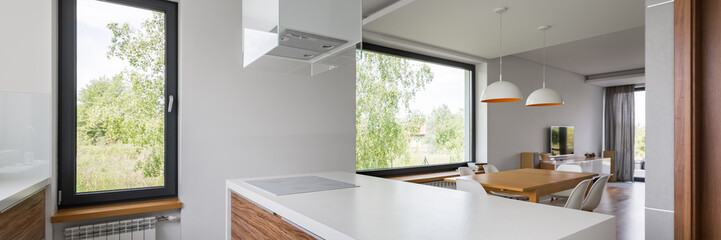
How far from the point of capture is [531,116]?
6.39 meters

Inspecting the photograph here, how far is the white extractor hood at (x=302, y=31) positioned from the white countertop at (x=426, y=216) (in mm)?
720

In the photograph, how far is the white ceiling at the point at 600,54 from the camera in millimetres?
4930

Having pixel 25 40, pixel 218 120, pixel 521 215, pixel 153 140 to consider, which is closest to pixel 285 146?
pixel 218 120

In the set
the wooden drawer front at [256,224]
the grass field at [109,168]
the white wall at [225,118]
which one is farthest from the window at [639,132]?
the grass field at [109,168]

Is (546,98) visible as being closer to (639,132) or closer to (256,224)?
(256,224)

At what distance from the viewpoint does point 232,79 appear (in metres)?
3.02

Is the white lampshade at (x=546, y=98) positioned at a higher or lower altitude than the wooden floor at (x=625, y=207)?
higher

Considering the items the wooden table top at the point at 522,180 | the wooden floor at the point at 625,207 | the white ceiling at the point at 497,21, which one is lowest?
the wooden floor at the point at 625,207

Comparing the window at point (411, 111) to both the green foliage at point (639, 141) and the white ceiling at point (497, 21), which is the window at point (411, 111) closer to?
the white ceiling at point (497, 21)

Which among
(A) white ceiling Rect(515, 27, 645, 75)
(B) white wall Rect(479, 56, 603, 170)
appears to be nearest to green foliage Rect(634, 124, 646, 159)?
(B) white wall Rect(479, 56, 603, 170)

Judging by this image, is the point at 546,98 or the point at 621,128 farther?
the point at 621,128

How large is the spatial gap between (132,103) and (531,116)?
19.7ft

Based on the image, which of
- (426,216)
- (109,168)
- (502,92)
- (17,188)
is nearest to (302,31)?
(426,216)

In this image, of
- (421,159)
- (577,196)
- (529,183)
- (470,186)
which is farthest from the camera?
(421,159)
